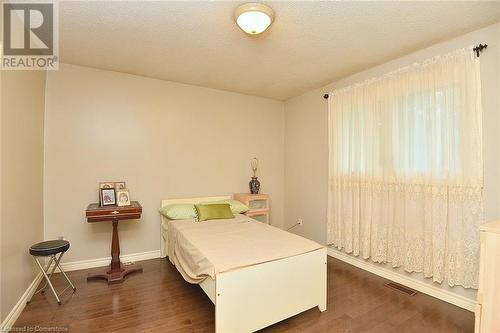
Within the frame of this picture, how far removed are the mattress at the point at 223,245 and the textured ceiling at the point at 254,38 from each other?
78.8 inches

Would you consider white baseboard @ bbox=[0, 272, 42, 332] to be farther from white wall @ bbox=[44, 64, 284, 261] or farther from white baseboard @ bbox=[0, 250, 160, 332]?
A: white wall @ bbox=[44, 64, 284, 261]

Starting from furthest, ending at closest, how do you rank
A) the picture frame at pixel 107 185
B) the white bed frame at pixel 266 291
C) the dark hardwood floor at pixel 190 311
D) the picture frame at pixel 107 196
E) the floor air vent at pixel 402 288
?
the picture frame at pixel 107 185 → the picture frame at pixel 107 196 → the floor air vent at pixel 402 288 → the dark hardwood floor at pixel 190 311 → the white bed frame at pixel 266 291

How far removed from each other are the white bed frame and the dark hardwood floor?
0.17m

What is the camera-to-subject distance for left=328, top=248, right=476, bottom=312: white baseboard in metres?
2.26

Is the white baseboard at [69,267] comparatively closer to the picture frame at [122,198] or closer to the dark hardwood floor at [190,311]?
the dark hardwood floor at [190,311]

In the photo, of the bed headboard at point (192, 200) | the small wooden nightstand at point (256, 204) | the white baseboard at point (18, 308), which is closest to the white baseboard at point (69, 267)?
the white baseboard at point (18, 308)

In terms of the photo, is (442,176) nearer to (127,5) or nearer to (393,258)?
(393,258)

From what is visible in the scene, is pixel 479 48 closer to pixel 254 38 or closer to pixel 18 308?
pixel 254 38

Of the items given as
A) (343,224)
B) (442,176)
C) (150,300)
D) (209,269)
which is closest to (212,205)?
(150,300)

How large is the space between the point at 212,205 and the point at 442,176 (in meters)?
2.66

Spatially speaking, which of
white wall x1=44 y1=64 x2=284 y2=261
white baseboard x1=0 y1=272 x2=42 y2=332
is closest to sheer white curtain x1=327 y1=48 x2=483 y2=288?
white wall x1=44 y1=64 x2=284 y2=261

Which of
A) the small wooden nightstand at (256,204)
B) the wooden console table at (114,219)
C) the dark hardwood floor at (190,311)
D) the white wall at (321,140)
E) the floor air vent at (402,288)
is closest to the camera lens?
the dark hardwood floor at (190,311)

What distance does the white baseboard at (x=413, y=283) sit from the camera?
2.26m

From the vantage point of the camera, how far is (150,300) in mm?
2373
